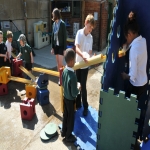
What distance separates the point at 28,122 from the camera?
3674 mm

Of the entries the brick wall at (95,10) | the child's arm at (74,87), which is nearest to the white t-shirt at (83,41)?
the child's arm at (74,87)

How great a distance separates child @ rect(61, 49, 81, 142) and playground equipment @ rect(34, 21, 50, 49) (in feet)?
19.9

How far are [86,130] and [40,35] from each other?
619 centimetres

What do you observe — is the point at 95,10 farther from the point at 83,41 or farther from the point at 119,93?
the point at 119,93

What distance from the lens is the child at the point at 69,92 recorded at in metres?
2.69

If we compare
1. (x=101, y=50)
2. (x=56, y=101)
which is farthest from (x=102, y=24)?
(x=56, y=101)

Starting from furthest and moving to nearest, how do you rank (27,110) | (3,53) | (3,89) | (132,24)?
(3,53)
(3,89)
(27,110)
(132,24)

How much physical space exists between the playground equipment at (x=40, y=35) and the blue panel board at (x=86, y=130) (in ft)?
17.9

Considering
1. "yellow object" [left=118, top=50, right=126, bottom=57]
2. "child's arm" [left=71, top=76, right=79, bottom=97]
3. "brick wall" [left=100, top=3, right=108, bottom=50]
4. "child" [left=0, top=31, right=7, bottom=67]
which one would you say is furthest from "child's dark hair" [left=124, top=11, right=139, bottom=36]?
"brick wall" [left=100, top=3, right=108, bottom=50]

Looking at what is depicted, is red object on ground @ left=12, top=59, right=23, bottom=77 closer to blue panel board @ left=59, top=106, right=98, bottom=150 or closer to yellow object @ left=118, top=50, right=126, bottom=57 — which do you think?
blue panel board @ left=59, top=106, right=98, bottom=150

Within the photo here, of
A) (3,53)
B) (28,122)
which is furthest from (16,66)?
(28,122)

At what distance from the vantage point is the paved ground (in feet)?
10.1

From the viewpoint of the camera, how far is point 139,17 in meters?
2.61

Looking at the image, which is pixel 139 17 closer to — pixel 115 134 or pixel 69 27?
pixel 115 134
